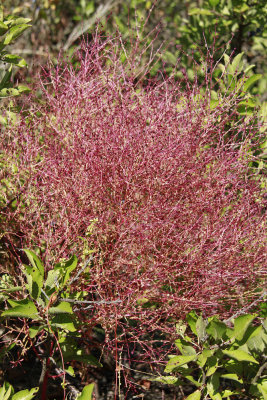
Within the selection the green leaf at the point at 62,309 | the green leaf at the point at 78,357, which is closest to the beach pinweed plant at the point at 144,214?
the green leaf at the point at 78,357

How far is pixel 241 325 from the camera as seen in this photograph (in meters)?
1.89

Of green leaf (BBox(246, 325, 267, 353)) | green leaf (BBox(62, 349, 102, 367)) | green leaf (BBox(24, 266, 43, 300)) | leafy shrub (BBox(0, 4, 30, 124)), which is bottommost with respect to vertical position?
green leaf (BBox(62, 349, 102, 367))

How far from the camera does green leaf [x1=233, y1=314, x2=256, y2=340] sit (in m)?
1.88

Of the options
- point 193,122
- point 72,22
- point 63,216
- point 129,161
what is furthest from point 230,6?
point 72,22

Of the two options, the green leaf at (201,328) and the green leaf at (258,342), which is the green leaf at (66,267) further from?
the green leaf at (258,342)

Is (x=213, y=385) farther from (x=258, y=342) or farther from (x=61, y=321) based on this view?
(x=61, y=321)

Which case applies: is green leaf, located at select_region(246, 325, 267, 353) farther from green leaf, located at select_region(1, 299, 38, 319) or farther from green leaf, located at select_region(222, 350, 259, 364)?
green leaf, located at select_region(1, 299, 38, 319)

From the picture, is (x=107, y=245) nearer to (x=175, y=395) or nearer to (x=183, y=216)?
(x=183, y=216)

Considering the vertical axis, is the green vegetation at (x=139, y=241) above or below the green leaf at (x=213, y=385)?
above

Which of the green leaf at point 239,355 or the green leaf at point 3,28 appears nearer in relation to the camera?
the green leaf at point 239,355

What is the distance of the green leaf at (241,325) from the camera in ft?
6.16

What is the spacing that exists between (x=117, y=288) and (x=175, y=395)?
2.74 ft

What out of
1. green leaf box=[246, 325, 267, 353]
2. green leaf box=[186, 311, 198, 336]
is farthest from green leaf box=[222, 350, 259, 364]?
green leaf box=[186, 311, 198, 336]

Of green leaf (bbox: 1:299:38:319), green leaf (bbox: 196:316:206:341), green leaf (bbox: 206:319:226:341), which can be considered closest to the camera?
green leaf (bbox: 1:299:38:319)
